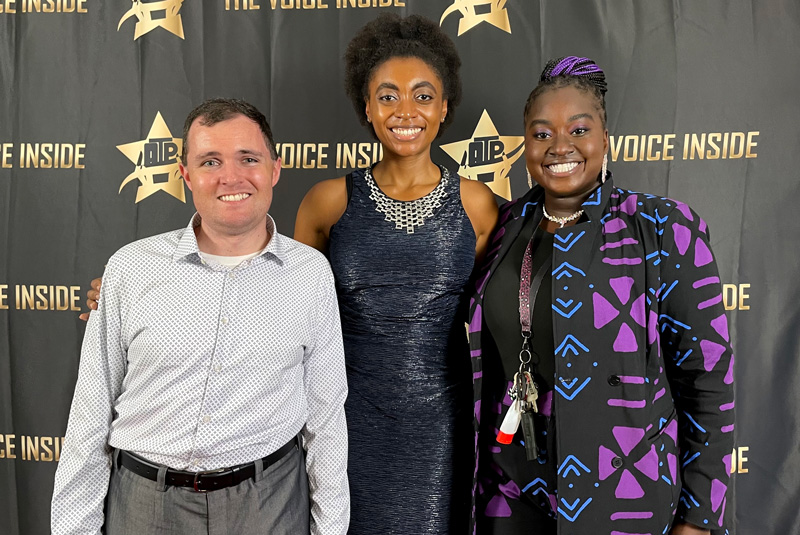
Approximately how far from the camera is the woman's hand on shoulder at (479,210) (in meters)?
1.87

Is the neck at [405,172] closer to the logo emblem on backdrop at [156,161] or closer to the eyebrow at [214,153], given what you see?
the eyebrow at [214,153]

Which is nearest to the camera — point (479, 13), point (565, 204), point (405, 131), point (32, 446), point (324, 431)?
point (324, 431)

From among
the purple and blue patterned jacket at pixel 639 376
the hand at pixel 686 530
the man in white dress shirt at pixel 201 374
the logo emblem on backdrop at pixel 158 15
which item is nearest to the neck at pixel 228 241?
the man in white dress shirt at pixel 201 374

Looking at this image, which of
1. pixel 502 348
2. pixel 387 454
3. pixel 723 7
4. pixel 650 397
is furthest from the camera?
pixel 723 7

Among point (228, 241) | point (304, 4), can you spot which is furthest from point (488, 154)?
point (228, 241)

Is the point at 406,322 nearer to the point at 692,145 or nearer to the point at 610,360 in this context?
the point at 610,360

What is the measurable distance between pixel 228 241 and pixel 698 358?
3.80ft

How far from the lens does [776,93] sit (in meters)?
2.33

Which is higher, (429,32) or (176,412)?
(429,32)

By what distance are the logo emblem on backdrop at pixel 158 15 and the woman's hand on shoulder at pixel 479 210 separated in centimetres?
140

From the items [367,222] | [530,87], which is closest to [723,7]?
[530,87]

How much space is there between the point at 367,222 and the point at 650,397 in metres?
0.89

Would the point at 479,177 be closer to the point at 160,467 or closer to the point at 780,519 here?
the point at 160,467

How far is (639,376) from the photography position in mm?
1438
